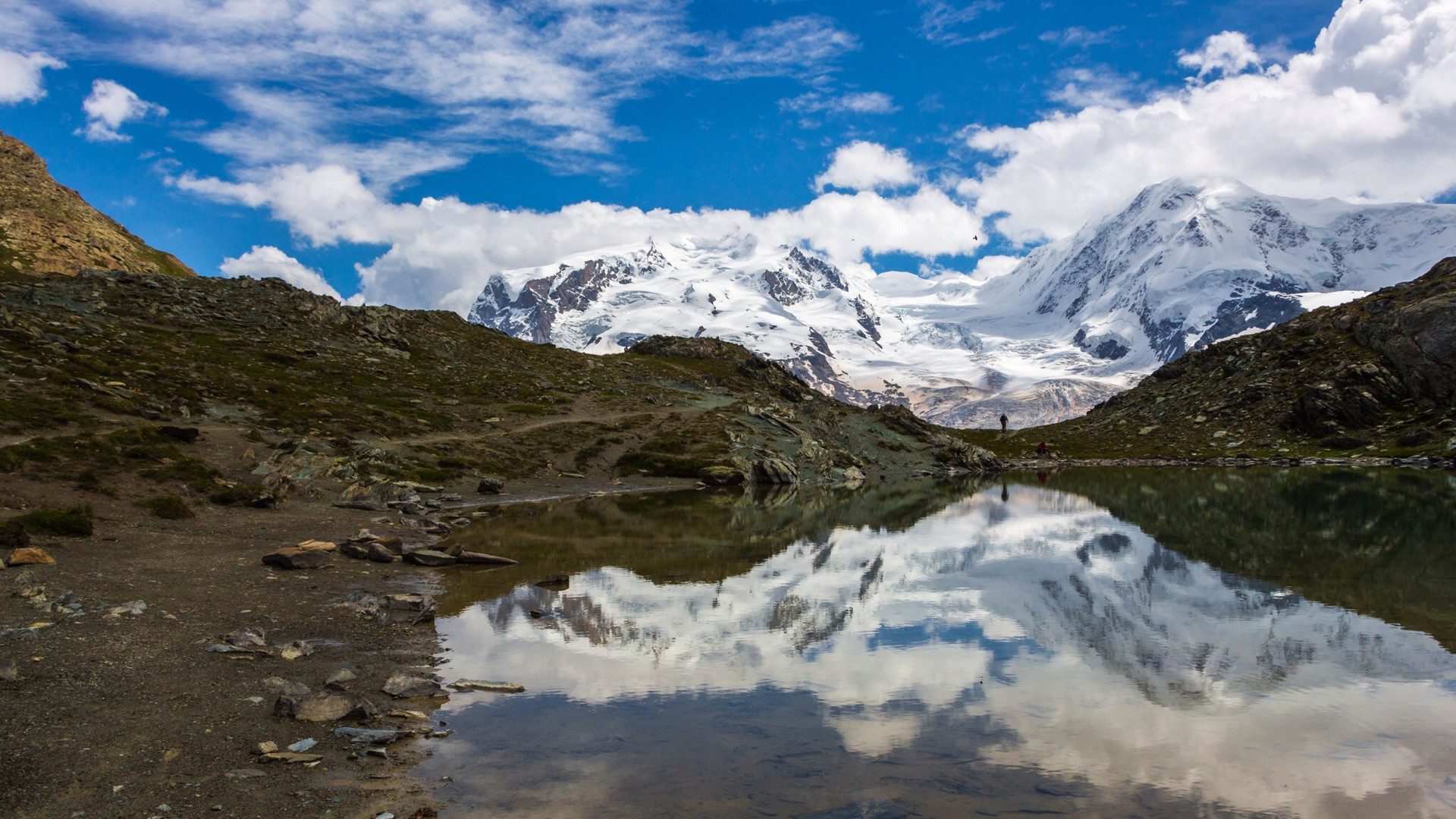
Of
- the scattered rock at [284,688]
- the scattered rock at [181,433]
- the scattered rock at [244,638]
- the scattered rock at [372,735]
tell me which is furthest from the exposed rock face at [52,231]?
the scattered rock at [372,735]

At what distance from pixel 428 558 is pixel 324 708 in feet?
53.7

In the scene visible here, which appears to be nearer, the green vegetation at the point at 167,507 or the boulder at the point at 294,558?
the boulder at the point at 294,558

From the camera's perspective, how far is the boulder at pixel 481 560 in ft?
98.2

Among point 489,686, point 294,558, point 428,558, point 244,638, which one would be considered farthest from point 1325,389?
point 244,638

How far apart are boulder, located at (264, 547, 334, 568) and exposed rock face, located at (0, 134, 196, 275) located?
114 m

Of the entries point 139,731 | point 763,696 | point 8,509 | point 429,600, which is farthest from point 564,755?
point 8,509

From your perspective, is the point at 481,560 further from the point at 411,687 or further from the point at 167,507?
the point at 411,687

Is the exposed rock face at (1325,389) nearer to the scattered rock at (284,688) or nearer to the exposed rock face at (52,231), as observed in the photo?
the scattered rock at (284,688)

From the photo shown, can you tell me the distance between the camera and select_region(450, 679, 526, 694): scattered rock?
15992mm

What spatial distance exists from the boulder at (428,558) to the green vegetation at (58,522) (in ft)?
32.1

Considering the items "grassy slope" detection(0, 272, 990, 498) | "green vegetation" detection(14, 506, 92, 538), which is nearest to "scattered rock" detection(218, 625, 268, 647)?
"green vegetation" detection(14, 506, 92, 538)

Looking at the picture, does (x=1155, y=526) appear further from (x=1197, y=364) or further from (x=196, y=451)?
(x=1197, y=364)

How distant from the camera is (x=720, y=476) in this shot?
73688 millimetres

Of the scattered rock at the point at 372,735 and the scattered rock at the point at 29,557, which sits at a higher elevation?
the scattered rock at the point at 29,557
